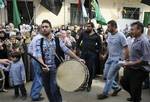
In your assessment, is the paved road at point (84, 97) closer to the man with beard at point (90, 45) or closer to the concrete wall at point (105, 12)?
the man with beard at point (90, 45)

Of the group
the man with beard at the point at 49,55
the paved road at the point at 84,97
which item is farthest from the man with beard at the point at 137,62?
the paved road at the point at 84,97

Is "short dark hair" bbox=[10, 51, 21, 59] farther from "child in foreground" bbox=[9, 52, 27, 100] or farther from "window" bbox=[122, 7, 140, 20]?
"window" bbox=[122, 7, 140, 20]

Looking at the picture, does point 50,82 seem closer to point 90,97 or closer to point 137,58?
point 137,58

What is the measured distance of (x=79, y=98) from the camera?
891 cm

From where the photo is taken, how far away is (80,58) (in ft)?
27.4

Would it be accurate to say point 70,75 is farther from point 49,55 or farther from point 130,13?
point 130,13

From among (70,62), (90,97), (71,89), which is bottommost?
(90,97)

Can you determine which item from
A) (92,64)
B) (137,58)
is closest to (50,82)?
(137,58)

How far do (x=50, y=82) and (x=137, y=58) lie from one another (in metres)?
1.76

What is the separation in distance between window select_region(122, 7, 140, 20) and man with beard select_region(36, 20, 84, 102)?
58.9 feet

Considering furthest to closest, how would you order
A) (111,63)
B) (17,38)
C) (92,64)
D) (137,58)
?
(17,38), (92,64), (111,63), (137,58)

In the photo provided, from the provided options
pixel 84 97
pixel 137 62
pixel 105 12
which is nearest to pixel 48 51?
pixel 137 62

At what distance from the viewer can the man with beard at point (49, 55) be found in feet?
21.3

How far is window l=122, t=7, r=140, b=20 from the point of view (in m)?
24.2
